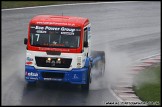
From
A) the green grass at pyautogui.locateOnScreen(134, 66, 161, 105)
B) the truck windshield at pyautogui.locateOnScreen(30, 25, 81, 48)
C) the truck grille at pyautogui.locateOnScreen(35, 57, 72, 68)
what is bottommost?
the green grass at pyautogui.locateOnScreen(134, 66, 161, 105)

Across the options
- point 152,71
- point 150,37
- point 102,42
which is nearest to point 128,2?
point 150,37

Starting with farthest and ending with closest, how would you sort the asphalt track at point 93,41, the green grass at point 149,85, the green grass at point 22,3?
the green grass at point 22,3, the asphalt track at point 93,41, the green grass at point 149,85

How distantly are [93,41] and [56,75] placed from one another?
34.7 feet

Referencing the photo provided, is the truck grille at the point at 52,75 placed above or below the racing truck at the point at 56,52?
below

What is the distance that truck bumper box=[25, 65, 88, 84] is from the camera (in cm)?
1866

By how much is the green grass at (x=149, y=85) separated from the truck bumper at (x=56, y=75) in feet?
7.07

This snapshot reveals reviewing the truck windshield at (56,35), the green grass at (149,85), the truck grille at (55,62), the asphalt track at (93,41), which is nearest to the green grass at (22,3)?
the asphalt track at (93,41)

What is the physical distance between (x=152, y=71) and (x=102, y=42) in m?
6.90

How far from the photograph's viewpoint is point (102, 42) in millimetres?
29016

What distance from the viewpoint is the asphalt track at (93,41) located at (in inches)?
709

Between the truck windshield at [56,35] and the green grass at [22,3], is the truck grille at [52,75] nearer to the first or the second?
the truck windshield at [56,35]

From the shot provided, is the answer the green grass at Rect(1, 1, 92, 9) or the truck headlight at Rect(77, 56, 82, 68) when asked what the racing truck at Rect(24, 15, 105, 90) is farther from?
the green grass at Rect(1, 1, 92, 9)

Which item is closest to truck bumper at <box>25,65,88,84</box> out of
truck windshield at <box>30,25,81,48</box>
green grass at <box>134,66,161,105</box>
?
truck windshield at <box>30,25,81,48</box>

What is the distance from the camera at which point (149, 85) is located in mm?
19844
